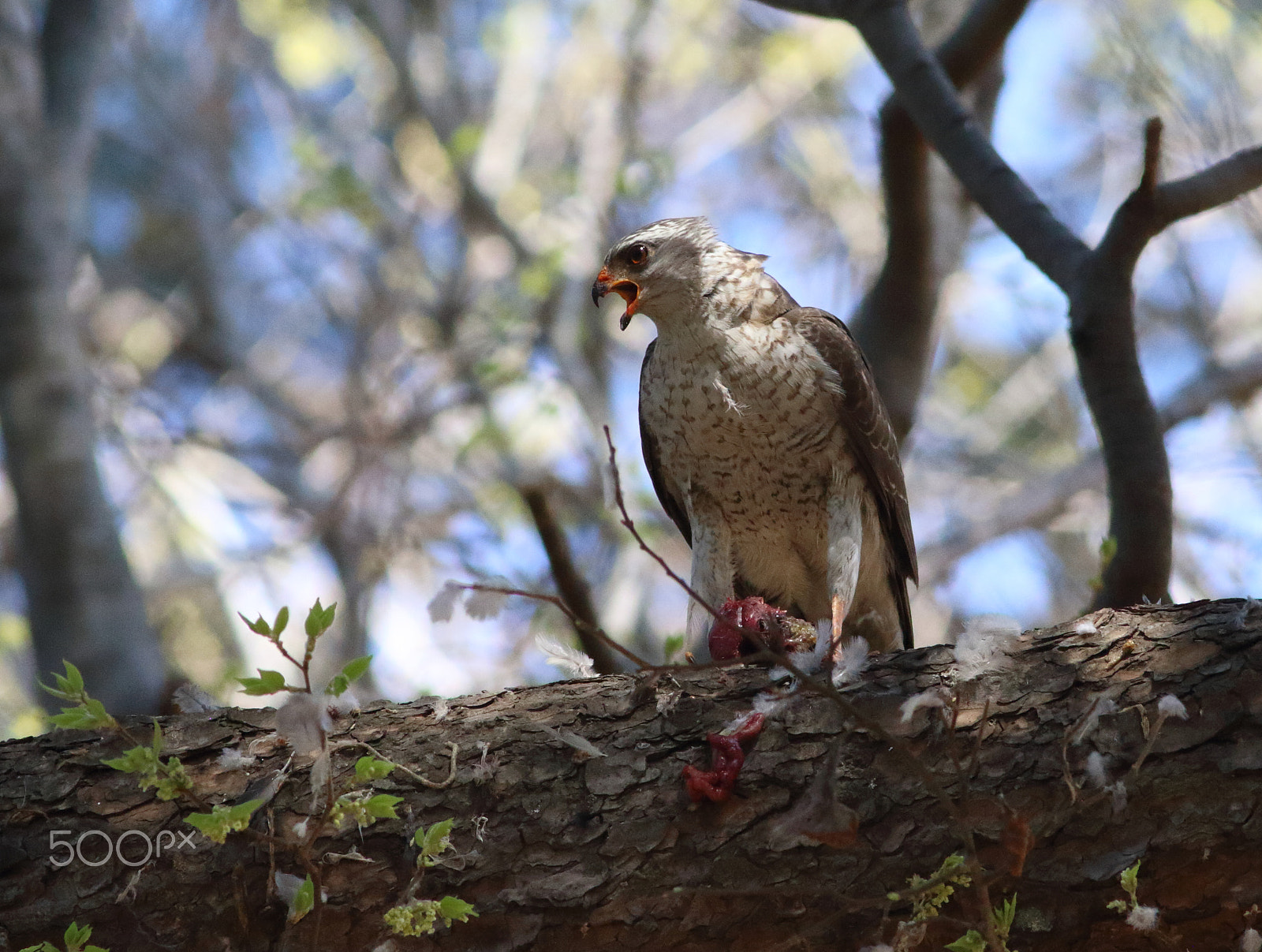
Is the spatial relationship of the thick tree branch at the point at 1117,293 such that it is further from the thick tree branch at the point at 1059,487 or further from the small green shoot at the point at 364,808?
the thick tree branch at the point at 1059,487

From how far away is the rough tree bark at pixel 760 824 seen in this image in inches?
107

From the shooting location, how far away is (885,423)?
4.70m

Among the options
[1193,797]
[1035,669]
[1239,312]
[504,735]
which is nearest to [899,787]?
[1035,669]

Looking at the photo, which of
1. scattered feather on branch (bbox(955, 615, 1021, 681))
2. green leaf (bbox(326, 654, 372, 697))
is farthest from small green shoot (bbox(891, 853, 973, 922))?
green leaf (bbox(326, 654, 372, 697))

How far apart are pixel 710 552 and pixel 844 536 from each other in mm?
592

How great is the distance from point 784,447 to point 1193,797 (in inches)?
82.8

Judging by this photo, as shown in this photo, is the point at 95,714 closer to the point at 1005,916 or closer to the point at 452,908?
the point at 452,908

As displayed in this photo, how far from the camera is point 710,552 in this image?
488 cm

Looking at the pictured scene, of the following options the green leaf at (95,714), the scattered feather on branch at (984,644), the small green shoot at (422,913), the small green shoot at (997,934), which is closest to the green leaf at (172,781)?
the green leaf at (95,714)

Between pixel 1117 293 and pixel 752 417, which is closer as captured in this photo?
pixel 1117 293

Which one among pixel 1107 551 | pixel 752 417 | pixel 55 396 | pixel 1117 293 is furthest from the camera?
pixel 55 396

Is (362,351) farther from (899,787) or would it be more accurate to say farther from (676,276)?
(899,787)

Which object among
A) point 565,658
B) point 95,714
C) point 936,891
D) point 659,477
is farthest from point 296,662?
point 659,477

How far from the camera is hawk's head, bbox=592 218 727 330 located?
4508 millimetres
